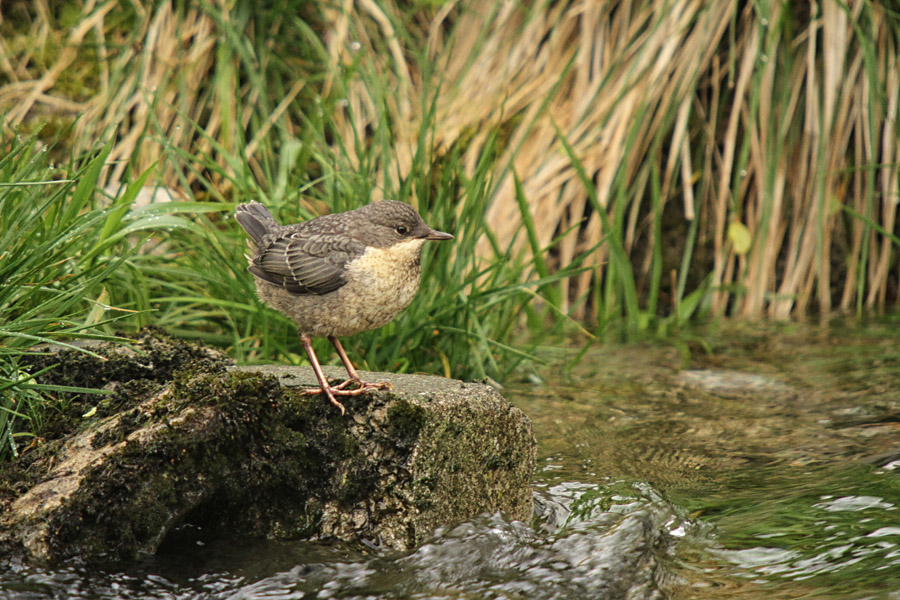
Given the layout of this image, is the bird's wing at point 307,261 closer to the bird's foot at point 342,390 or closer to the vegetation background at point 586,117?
the bird's foot at point 342,390

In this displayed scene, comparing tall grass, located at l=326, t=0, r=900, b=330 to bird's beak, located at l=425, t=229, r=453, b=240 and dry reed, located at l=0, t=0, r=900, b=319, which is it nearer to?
dry reed, located at l=0, t=0, r=900, b=319

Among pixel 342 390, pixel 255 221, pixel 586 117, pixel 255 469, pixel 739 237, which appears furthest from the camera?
pixel 586 117

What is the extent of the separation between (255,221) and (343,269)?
638 mm

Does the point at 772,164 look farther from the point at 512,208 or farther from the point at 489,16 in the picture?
the point at 489,16

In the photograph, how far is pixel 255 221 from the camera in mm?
3854

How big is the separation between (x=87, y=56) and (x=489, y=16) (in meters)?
2.57

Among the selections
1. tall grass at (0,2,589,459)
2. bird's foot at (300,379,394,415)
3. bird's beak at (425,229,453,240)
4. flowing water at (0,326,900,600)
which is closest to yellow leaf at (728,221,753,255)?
tall grass at (0,2,589,459)

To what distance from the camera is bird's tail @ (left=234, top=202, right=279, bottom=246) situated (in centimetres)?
380

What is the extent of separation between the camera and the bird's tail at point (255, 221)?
380cm

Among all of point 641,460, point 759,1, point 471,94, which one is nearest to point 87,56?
point 471,94

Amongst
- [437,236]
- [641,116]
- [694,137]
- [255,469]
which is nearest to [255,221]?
[437,236]

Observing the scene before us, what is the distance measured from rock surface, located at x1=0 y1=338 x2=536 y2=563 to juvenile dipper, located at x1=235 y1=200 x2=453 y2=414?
32 cm

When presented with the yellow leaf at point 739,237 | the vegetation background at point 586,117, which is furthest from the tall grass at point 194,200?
the yellow leaf at point 739,237

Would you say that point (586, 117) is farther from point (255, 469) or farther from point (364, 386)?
point (255, 469)
